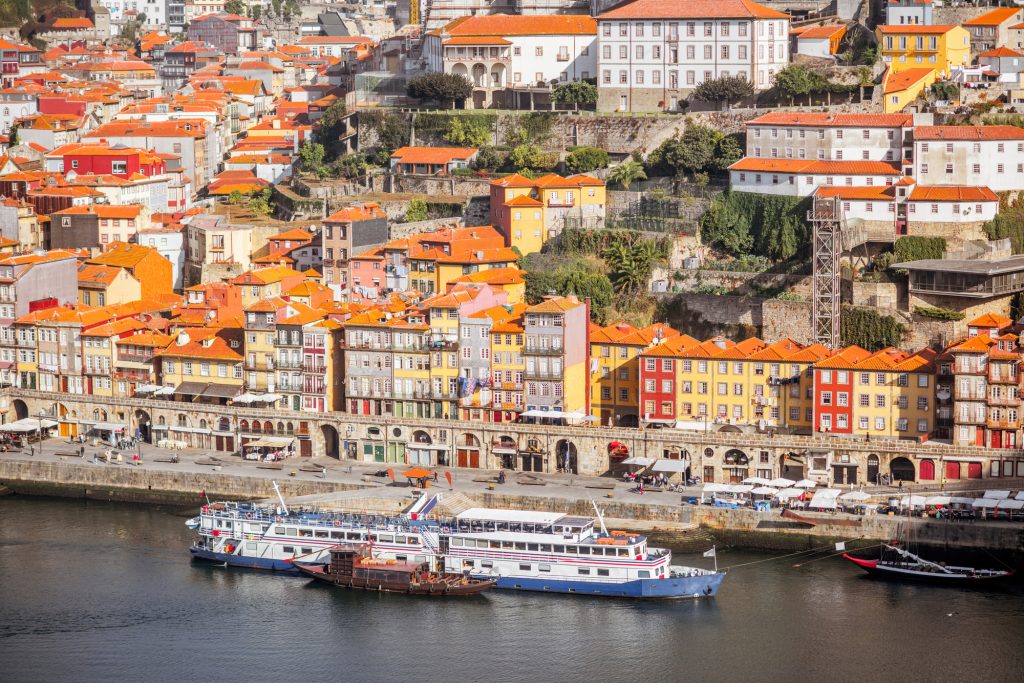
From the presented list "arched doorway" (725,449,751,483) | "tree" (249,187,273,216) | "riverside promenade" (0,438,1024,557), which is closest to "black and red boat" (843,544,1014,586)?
"riverside promenade" (0,438,1024,557)

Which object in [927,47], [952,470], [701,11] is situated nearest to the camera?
[952,470]

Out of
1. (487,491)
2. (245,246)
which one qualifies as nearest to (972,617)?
(487,491)

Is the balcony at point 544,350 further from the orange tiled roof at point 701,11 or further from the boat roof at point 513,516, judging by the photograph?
the orange tiled roof at point 701,11

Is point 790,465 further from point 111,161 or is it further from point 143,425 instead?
point 111,161

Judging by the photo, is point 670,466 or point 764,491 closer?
point 764,491

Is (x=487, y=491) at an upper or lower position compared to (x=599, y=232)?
lower

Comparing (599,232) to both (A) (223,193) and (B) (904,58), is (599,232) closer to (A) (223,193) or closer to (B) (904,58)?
(B) (904,58)

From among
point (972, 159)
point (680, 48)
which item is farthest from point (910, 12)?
point (972, 159)
